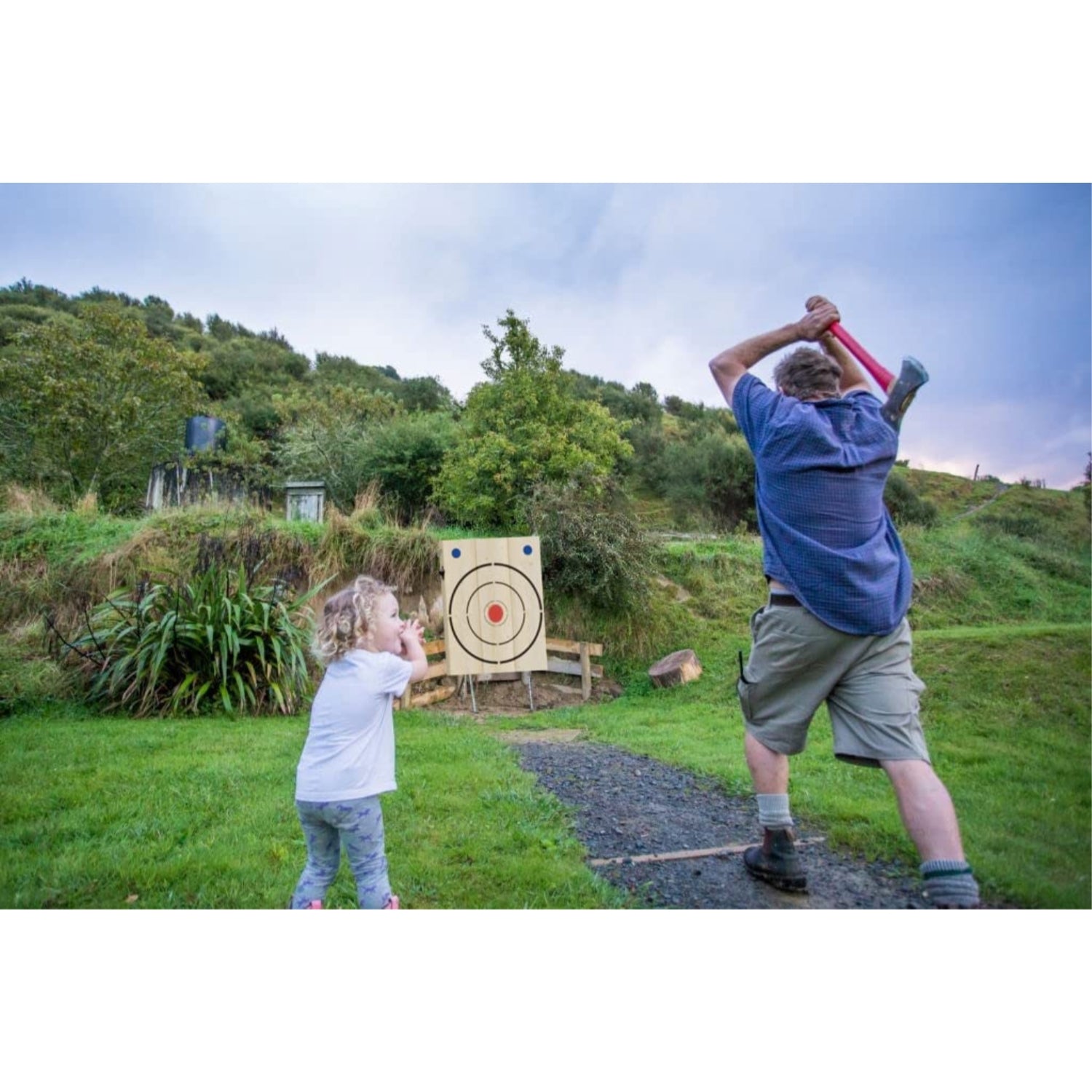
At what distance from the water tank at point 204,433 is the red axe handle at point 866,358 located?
10.6ft

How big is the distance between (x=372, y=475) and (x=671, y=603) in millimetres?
1898

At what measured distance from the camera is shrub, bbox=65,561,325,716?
245cm

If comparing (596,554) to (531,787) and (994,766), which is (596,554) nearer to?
(531,787)

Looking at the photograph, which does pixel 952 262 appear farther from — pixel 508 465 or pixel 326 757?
pixel 326 757

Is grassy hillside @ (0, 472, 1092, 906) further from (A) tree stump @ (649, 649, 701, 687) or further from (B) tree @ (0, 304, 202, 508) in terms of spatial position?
(B) tree @ (0, 304, 202, 508)

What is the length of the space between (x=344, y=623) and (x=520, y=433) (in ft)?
3.55

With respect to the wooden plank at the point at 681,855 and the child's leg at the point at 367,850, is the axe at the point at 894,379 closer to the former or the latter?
the wooden plank at the point at 681,855

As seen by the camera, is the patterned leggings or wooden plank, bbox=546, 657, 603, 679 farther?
wooden plank, bbox=546, 657, 603, 679

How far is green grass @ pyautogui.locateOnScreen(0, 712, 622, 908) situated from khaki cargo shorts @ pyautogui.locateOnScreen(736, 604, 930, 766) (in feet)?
1.94

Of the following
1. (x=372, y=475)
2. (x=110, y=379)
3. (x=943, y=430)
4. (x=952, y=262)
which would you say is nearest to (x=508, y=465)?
(x=372, y=475)

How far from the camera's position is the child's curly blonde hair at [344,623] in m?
1.46

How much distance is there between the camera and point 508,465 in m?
2.33

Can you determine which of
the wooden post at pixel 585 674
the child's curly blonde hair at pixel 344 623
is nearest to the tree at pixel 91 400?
the child's curly blonde hair at pixel 344 623

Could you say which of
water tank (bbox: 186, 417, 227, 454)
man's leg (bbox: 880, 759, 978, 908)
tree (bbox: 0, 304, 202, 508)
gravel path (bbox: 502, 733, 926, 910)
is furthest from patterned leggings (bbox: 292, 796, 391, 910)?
water tank (bbox: 186, 417, 227, 454)
